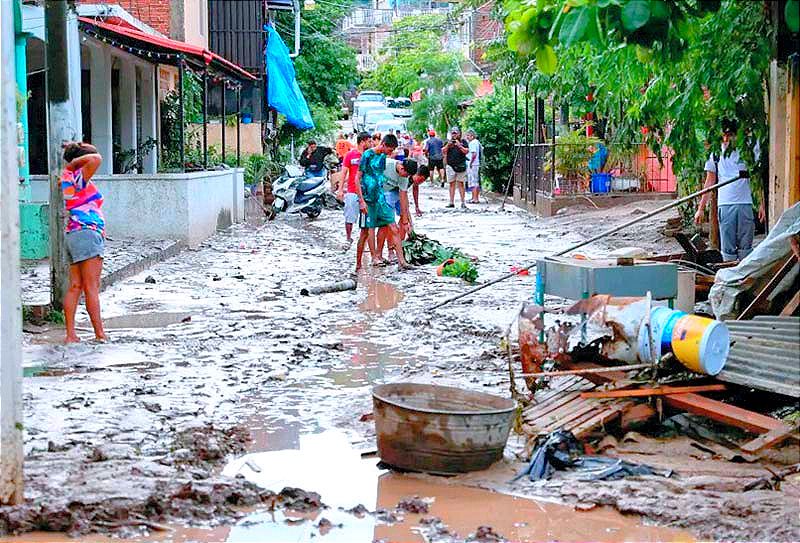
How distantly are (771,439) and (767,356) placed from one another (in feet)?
3.04

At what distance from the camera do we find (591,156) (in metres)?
24.7

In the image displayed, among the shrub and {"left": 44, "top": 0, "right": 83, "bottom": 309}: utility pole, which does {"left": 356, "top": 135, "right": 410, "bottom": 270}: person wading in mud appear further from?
the shrub

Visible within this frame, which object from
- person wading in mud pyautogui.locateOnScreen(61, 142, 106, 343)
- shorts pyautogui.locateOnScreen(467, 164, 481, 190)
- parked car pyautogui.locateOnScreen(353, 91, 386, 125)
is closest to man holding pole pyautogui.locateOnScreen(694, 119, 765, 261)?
person wading in mud pyautogui.locateOnScreen(61, 142, 106, 343)

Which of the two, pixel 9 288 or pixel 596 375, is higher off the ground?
pixel 9 288

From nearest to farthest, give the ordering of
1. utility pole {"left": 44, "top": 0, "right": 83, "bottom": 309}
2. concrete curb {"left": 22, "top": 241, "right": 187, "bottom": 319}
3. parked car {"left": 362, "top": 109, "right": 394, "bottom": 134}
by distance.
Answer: utility pole {"left": 44, "top": 0, "right": 83, "bottom": 309}, concrete curb {"left": 22, "top": 241, "right": 187, "bottom": 319}, parked car {"left": 362, "top": 109, "right": 394, "bottom": 134}

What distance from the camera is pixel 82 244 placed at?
9352 millimetres

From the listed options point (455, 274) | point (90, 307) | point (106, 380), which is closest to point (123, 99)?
point (455, 274)

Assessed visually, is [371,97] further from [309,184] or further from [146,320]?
[146,320]

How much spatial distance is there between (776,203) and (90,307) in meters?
5.69

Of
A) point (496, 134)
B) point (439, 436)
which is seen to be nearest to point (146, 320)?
Result: point (439, 436)

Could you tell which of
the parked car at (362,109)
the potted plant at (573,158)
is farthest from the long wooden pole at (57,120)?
the parked car at (362,109)

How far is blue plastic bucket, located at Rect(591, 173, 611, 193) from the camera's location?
25233mm

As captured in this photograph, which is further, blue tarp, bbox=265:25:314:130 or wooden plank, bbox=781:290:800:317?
blue tarp, bbox=265:25:314:130

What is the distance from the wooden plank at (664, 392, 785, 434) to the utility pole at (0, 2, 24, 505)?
11.7ft
